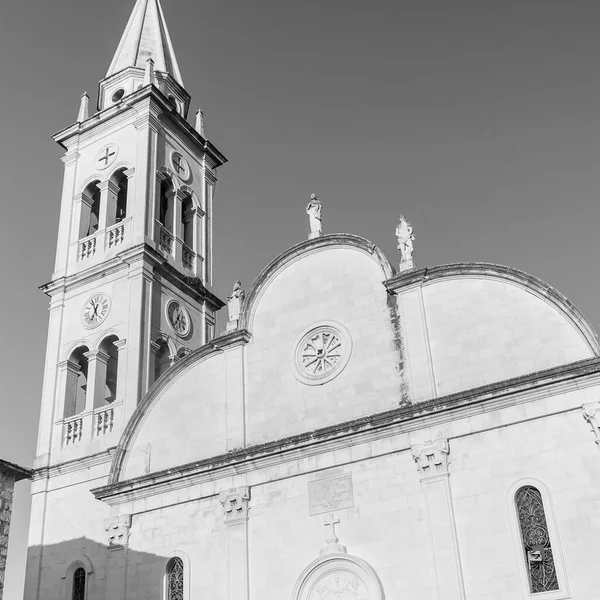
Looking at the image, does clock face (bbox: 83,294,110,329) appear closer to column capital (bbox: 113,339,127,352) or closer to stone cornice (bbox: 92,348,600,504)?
column capital (bbox: 113,339,127,352)

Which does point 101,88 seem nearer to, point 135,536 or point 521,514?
point 135,536

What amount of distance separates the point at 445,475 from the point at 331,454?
2956mm

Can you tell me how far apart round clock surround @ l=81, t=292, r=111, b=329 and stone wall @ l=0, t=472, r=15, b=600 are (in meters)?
11.9

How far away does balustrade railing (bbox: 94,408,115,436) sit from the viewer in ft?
88.1

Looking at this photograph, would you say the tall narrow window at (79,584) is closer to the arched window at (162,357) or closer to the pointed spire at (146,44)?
the arched window at (162,357)

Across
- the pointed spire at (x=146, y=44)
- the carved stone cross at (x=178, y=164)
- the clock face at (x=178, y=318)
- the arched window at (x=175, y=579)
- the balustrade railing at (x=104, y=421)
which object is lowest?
the arched window at (x=175, y=579)

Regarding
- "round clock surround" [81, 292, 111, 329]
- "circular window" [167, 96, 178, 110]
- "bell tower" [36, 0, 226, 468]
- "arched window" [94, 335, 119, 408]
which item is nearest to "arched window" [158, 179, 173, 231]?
"bell tower" [36, 0, 226, 468]

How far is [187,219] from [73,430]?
957 centimetres

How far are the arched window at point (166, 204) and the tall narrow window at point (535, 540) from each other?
17.9 meters

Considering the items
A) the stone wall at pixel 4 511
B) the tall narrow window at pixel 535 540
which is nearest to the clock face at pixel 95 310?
the stone wall at pixel 4 511

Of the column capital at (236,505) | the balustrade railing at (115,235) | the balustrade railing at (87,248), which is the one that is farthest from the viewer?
the balustrade railing at (87,248)

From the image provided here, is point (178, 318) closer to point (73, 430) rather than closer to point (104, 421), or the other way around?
point (104, 421)

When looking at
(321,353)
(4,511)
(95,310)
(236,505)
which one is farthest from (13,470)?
(95,310)

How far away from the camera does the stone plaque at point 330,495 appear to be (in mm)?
20000
